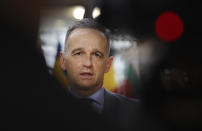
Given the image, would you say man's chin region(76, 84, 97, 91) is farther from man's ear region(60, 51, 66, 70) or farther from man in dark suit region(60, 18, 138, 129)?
man's ear region(60, 51, 66, 70)

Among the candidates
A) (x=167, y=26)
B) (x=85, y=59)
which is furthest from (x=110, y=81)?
(x=167, y=26)

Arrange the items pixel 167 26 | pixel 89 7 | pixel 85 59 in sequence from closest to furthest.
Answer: pixel 85 59 < pixel 89 7 < pixel 167 26

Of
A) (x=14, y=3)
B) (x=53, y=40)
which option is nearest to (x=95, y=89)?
(x=53, y=40)

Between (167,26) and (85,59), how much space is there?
3.42 feet

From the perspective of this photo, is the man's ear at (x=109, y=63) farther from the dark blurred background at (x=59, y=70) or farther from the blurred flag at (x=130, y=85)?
the blurred flag at (x=130, y=85)

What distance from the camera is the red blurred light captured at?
5.89ft

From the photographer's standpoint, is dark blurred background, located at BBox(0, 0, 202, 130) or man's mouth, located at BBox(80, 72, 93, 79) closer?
man's mouth, located at BBox(80, 72, 93, 79)

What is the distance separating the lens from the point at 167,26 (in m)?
1.82

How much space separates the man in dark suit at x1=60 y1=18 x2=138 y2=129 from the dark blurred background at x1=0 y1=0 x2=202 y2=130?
0.07 m

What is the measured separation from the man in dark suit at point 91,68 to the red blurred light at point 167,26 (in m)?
0.72

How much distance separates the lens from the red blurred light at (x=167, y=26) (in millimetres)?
1796

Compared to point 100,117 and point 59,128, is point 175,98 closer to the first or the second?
point 100,117

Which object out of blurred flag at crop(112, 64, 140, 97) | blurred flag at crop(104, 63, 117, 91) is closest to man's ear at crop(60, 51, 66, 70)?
blurred flag at crop(104, 63, 117, 91)

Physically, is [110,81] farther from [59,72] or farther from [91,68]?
[59,72]
